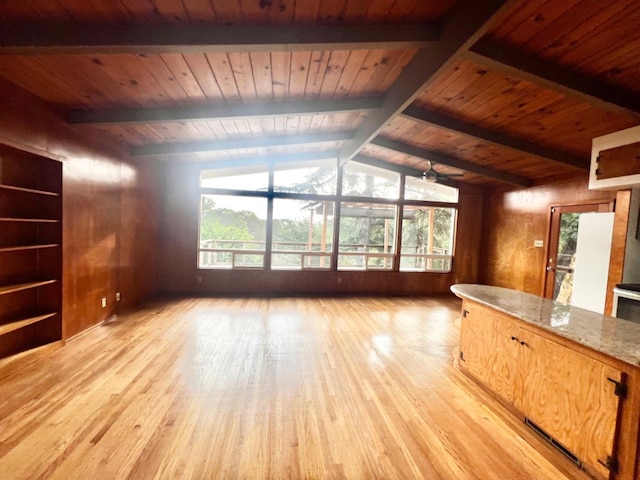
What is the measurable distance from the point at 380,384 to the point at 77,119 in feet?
13.2

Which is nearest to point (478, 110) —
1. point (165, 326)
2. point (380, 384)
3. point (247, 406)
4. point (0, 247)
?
point (380, 384)

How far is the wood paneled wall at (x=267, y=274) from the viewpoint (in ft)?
17.9

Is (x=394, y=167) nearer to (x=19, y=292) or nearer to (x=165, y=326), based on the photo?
(x=165, y=326)

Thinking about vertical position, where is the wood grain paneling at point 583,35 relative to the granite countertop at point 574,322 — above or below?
above

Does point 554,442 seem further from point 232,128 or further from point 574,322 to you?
point 232,128

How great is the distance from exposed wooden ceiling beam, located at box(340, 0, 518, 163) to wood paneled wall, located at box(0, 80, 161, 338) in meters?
3.47

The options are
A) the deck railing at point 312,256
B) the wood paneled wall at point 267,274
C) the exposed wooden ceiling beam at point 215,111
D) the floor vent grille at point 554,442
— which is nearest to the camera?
the floor vent grille at point 554,442

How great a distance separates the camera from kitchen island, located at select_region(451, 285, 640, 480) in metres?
1.42

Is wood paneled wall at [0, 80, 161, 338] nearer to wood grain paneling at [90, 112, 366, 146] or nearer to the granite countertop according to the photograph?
wood grain paneling at [90, 112, 366, 146]

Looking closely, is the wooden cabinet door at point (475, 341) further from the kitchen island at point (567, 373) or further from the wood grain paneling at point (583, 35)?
the wood grain paneling at point (583, 35)

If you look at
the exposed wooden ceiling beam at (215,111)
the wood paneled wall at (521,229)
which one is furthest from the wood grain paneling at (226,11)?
the wood paneled wall at (521,229)

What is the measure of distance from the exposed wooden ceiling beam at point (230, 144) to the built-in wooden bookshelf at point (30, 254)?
1.46 m

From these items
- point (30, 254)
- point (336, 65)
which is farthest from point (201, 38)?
point (30, 254)

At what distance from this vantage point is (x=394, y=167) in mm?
6090
